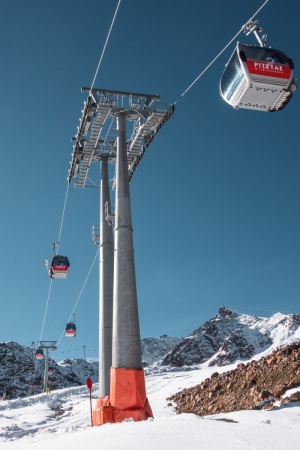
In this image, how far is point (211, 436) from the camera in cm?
649

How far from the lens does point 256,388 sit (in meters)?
14.3

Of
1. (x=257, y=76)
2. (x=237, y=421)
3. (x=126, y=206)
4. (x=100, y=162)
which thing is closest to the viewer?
(x=237, y=421)

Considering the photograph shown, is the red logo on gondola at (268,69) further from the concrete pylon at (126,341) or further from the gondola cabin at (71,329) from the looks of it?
the gondola cabin at (71,329)

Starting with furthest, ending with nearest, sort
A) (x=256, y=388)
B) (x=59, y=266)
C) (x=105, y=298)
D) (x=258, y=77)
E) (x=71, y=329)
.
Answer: (x=71, y=329) < (x=59, y=266) < (x=105, y=298) < (x=256, y=388) < (x=258, y=77)

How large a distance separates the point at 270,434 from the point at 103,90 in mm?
12665

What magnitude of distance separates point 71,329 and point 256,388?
116 feet

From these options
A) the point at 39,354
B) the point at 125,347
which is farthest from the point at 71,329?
the point at 125,347

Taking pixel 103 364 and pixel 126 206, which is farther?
pixel 103 364

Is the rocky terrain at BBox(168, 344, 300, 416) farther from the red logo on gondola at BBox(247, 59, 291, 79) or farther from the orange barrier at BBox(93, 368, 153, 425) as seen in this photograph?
the red logo on gondola at BBox(247, 59, 291, 79)

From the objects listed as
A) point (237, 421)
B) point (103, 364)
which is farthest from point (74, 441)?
point (103, 364)

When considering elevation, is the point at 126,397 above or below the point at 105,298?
below

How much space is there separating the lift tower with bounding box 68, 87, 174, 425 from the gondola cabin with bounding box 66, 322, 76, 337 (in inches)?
1140

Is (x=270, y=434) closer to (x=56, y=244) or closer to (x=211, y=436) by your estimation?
(x=211, y=436)

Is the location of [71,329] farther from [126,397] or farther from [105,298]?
[126,397]
